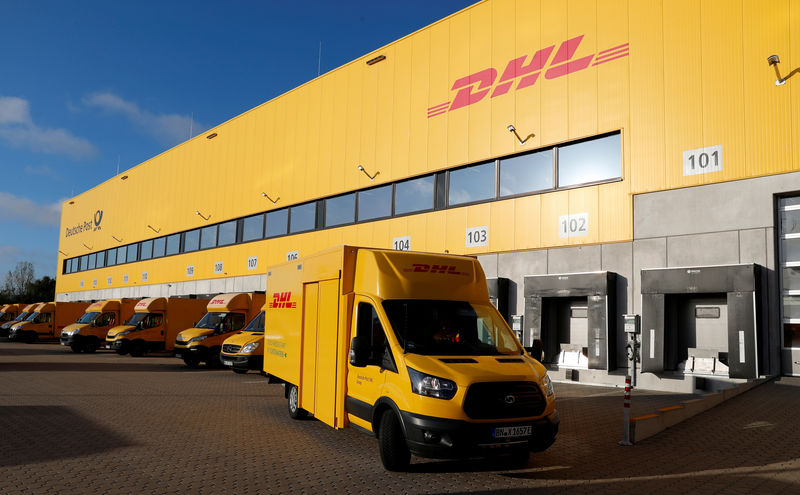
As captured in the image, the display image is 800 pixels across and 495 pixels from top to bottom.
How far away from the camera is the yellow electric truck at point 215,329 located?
65.3ft

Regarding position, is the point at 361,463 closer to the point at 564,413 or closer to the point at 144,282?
the point at 564,413

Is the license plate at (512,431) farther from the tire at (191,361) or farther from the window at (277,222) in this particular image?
the window at (277,222)

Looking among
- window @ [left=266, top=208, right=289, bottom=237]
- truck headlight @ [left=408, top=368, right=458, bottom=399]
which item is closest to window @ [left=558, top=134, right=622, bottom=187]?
truck headlight @ [left=408, top=368, right=458, bottom=399]

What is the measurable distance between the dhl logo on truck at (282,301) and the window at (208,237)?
78.4ft

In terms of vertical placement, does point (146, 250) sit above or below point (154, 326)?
above

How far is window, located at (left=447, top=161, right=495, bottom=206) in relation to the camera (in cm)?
1955

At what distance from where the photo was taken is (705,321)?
14609 mm

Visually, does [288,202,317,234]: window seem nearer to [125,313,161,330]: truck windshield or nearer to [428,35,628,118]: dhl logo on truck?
[125,313,161,330]: truck windshield

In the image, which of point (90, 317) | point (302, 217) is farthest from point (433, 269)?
point (90, 317)

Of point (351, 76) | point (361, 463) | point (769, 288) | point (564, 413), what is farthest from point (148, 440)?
point (351, 76)

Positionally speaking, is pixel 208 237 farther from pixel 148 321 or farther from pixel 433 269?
pixel 433 269

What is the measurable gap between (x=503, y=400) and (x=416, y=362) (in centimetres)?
A: 103

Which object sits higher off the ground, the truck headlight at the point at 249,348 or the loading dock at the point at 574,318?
the loading dock at the point at 574,318

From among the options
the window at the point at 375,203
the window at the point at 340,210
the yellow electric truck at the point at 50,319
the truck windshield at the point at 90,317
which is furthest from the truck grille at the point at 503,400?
the yellow electric truck at the point at 50,319
